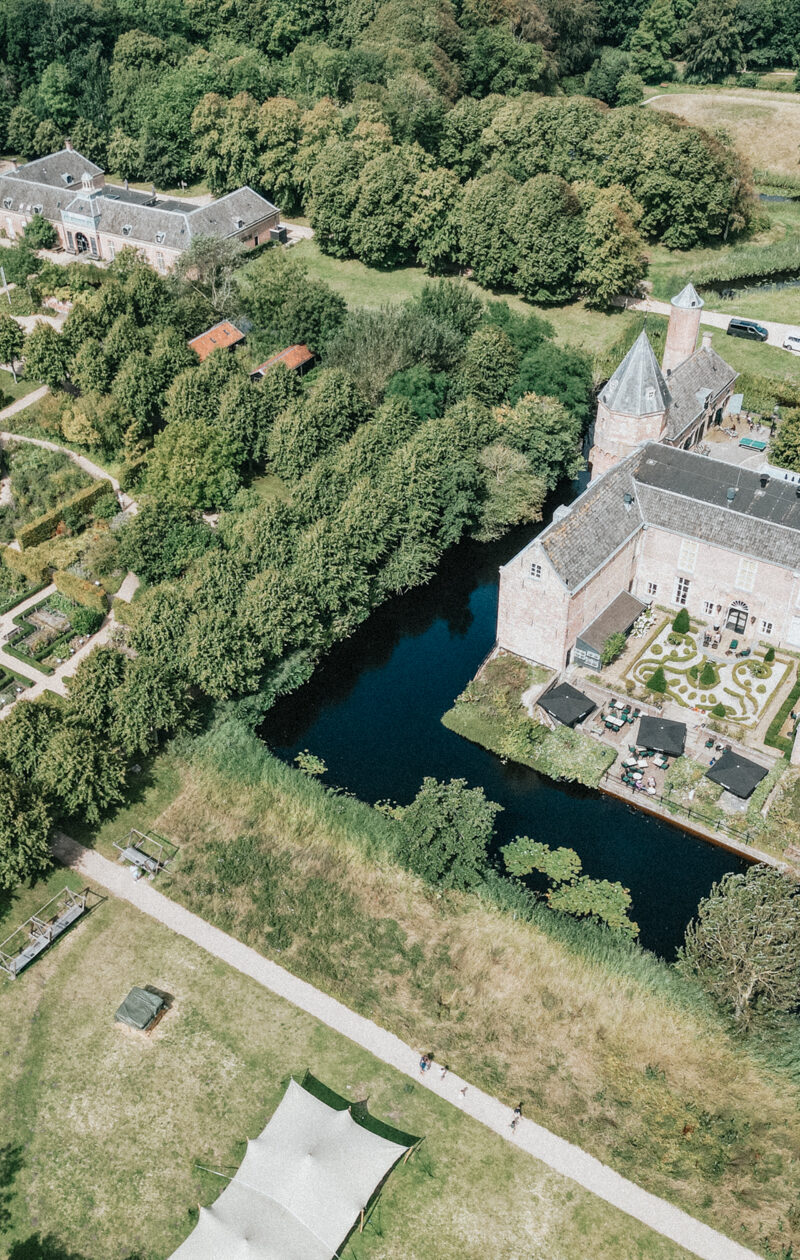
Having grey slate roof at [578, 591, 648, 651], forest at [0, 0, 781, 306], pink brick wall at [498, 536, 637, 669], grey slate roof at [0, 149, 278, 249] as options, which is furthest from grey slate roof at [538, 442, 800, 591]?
grey slate roof at [0, 149, 278, 249]

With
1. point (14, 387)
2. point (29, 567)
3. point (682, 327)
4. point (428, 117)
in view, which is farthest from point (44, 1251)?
point (428, 117)

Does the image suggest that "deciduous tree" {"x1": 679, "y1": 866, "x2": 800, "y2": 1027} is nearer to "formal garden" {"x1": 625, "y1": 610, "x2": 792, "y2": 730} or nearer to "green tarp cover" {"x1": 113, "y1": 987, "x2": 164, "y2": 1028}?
"formal garden" {"x1": 625, "y1": 610, "x2": 792, "y2": 730}

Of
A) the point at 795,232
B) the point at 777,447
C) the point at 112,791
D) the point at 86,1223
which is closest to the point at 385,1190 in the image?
the point at 86,1223

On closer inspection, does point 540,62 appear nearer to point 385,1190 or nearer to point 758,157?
point 758,157

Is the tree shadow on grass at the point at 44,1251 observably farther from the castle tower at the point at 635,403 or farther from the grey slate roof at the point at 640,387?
the grey slate roof at the point at 640,387

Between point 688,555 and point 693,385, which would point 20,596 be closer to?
point 688,555

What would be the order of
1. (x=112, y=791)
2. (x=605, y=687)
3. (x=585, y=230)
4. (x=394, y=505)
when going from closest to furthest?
1. (x=112, y=791)
2. (x=605, y=687)
3. (x=394, y=505)
4. (x=585, y=230)
